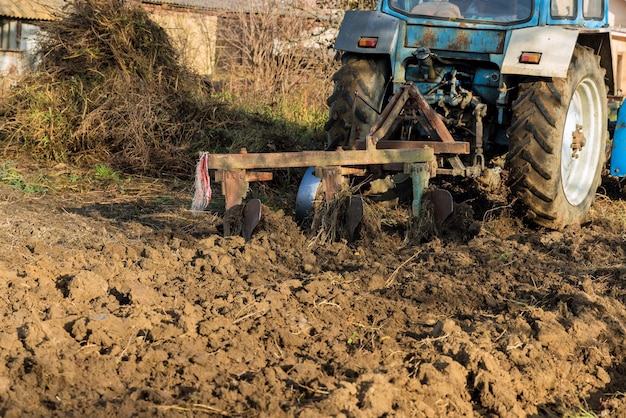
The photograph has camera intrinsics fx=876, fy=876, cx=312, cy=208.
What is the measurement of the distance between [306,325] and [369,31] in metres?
3.56

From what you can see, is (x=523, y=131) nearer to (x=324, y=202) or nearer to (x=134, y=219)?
(x=324, y=202)

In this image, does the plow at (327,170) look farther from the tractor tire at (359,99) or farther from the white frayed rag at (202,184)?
the tractor tire at (359,99)

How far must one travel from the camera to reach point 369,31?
698 cm

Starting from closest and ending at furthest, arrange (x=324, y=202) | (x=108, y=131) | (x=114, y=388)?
1. (x=114, y=388)
2. (x=324, y=202)
3. (x=108, y=131)

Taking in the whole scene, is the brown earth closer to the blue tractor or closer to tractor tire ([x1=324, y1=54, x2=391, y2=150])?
the blue tractor

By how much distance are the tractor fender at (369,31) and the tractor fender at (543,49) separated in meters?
0.93

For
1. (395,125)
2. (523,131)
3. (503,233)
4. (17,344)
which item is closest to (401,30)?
(395,125)

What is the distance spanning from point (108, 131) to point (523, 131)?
502 cm

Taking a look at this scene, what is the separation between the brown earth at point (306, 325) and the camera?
10.7ft

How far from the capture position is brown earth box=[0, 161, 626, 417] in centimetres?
326

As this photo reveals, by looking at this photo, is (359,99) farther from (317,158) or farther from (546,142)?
(546,142)

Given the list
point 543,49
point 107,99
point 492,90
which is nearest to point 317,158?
point 492,90

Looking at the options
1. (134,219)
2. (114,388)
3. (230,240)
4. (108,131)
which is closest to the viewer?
(114,388)

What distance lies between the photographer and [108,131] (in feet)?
31.5
